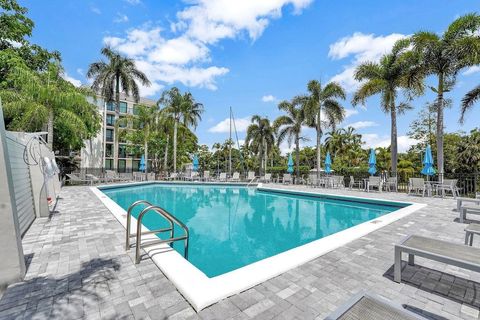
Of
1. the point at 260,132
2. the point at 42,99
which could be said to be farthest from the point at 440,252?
the point at 260,132

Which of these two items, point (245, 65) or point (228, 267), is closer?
point (228, 267)

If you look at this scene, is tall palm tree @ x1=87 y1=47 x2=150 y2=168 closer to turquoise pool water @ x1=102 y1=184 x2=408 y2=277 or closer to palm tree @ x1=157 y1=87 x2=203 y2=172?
palm tree @ x1=157 y1=87 x2=203 y2=172

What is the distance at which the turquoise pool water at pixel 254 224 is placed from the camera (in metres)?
5.14

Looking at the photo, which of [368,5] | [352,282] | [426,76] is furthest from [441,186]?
[352,282]

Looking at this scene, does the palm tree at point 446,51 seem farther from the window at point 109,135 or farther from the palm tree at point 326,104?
the window at point 109,135

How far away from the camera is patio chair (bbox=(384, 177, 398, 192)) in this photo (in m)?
13.8

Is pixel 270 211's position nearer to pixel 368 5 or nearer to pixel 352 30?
pixel 368 5

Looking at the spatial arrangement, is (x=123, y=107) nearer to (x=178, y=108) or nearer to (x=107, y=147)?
(x=107, y=147)

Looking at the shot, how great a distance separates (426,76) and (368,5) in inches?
301

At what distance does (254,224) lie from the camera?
777 centimetres

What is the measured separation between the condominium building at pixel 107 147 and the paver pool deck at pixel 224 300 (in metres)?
31.4

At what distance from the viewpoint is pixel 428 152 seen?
39.7 feet

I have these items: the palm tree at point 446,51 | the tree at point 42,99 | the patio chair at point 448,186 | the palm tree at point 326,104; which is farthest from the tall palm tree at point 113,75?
the patio chair at point 448,186

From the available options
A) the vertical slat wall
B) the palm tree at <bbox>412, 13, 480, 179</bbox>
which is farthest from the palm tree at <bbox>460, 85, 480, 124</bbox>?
the vertical slat wall
